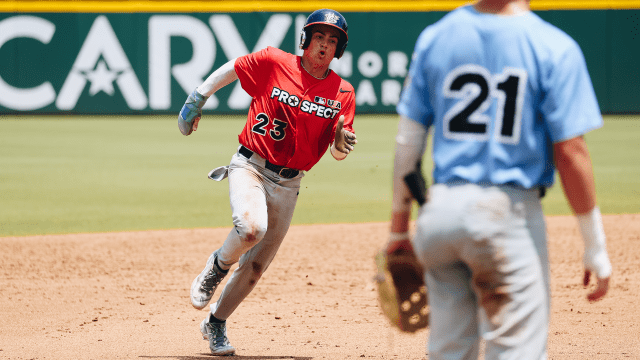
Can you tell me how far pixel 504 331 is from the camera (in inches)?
90.0

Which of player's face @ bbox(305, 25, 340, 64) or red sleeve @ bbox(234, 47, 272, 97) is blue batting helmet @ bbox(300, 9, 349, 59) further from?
red sleeve @ bbox(234, 47, 272, 97)

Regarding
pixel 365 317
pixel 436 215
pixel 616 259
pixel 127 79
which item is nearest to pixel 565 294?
pixel 616 259

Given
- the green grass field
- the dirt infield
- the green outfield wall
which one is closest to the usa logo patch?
the dirt infield

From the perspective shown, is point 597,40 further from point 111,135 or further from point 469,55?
point 469,55

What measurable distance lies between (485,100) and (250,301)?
12.8 ft

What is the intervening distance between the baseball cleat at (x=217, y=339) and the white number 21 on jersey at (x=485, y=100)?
257cm

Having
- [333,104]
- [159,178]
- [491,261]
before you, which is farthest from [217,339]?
[159,178]

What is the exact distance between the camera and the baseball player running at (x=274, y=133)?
4.38 metres

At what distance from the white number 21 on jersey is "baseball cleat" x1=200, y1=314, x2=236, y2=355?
257cm

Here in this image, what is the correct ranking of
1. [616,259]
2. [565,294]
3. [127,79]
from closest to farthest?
[565,294]
[616,259]
[127,79]

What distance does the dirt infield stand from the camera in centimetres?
457

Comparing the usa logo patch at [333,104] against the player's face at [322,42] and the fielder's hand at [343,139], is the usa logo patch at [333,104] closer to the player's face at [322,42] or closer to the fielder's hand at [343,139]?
the player's face at [322,42]

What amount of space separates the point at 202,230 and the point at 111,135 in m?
8.04

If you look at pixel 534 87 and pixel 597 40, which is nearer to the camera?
pixel 534 87
